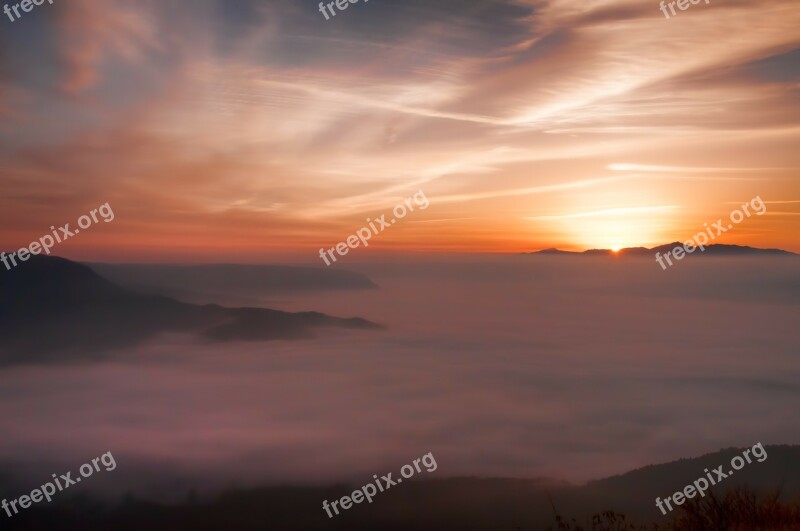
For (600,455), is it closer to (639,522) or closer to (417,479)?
(417,479)

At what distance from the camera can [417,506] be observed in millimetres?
111188

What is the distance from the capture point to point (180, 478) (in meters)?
161

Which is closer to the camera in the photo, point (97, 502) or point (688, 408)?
point (97, 502)

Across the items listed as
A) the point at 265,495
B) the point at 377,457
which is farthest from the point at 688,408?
the point at 265,495

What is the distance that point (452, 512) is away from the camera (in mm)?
104500

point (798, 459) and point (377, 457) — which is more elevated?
point (377, 457)

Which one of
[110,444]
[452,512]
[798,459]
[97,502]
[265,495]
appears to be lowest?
[798,459]

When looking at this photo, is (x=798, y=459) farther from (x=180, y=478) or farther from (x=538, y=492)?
(x=180, y=478)


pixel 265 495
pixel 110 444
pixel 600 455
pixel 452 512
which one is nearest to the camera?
pixel 452 512

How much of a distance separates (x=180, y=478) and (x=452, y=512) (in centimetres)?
8868

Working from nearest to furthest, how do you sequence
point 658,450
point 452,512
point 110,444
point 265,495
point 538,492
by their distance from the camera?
point 452,512
point 538,492
point 265,495
point 658,450
point 110,444

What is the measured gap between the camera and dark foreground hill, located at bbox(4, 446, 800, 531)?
91562mm

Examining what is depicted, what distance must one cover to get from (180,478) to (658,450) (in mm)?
123948

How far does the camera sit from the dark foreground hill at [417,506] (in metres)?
91.6
